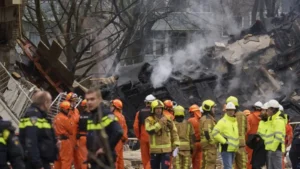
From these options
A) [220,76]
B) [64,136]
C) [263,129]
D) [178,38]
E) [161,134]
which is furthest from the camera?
[178,38]

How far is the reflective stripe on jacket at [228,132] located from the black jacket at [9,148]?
5.32 m

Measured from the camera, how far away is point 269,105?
584 inches

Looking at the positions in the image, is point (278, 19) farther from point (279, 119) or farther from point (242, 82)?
point (279, 119)

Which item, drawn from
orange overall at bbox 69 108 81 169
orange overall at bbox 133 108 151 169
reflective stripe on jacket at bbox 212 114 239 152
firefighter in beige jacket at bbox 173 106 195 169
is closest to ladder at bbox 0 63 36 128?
orange overall at bbox 69 108 81 169

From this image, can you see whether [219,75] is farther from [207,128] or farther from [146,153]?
[207,128]

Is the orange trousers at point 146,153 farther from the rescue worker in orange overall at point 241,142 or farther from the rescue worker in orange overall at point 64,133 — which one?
the rescue worker in orange overall at point 241,142

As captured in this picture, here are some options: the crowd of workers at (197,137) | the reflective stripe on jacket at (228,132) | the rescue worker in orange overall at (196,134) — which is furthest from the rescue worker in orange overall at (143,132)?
the reflective stripe on jacket at (228,132)

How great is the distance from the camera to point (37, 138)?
11.3 m

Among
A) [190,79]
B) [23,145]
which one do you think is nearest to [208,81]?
[190,79]

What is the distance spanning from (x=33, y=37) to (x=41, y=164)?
126 ft

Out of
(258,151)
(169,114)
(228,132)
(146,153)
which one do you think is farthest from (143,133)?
(258,151)

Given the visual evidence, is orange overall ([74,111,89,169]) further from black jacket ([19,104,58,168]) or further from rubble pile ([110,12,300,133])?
rubble pile ([110,12,300,133])

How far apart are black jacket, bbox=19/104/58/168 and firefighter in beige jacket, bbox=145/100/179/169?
380 centimetres

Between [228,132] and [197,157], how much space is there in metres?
2.17
